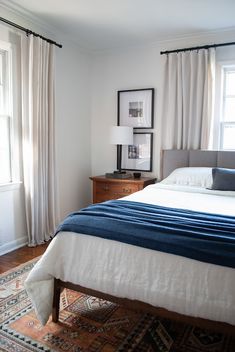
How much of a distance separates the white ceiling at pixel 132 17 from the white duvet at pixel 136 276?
2.22m

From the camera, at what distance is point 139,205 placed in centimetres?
231

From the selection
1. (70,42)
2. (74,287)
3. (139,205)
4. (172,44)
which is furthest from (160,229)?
(70,42)

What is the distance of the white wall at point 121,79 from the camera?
3922 millimetres

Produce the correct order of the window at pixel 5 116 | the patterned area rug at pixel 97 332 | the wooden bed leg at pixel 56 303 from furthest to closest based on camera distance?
1. the window at pixel 5 116
2. the wooden bed leg at pixel 56 303
3. the patterned area rug at pixel 97 332

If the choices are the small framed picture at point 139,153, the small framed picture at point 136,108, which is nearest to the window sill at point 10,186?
the small framed picture at point 139,153

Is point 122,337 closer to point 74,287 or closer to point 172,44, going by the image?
point 74,287

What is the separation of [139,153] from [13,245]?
7.07 ft

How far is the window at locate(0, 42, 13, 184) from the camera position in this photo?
10.5ft

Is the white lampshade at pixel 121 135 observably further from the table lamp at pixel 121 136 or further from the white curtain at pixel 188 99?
the white curtain at pixel 188 99

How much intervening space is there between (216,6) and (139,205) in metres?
2.28

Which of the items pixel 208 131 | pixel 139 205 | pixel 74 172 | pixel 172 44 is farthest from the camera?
pixel 74 172

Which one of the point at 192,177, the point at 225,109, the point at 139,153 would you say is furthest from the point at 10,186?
the point at 225,109

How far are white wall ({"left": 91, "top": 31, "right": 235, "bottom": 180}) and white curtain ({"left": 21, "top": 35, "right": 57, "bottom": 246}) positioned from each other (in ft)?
3.79

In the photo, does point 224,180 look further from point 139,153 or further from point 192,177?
point 139,153
